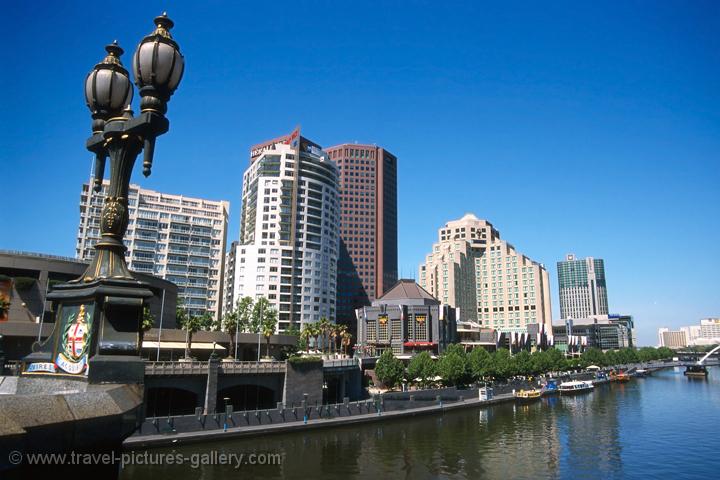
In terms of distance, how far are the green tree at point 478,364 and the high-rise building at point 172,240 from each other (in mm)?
89250

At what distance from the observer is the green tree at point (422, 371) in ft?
326

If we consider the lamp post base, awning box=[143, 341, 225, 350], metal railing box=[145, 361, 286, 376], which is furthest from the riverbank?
the lamp post base

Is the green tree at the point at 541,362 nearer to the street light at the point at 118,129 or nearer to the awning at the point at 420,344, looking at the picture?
the awning at the point at 420,344

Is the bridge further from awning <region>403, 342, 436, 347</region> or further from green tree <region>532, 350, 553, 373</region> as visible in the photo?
green tree <region>532, 350, 553, 373</region>

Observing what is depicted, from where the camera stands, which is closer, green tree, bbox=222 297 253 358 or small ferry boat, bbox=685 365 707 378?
green tree, bbox=222 297 253 358

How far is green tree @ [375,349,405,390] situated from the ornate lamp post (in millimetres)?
75697

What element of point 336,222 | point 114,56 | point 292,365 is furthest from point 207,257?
point 114,56

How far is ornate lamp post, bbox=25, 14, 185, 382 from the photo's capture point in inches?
773

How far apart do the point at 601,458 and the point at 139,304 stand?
5496 cm

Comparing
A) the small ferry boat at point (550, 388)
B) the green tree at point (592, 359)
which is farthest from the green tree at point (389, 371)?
the green tree at point (592, 359)

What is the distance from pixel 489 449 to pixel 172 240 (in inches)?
5078

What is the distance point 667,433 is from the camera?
71812mm

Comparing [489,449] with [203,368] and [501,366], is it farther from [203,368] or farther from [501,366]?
[501,366]

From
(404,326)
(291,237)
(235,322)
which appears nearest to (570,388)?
(404,326)
